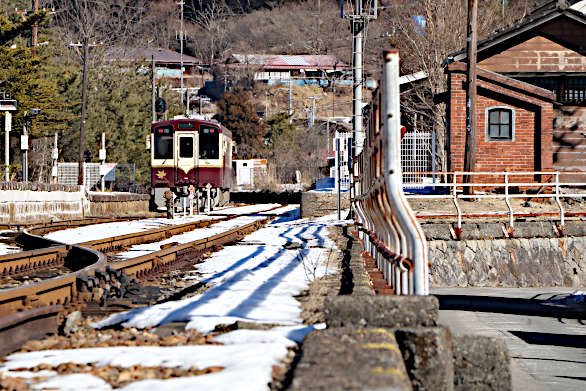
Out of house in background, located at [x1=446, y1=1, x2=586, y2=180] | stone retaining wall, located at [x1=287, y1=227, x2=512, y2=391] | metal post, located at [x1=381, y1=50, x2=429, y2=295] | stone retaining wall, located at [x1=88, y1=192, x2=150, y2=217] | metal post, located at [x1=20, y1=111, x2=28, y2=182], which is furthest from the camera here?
stone retaining wall, located at [x1=88, y1=192, x2=150, y2=217]

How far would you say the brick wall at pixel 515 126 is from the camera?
84.3 feet

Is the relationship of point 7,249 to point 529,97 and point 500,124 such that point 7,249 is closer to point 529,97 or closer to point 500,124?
point 500,124

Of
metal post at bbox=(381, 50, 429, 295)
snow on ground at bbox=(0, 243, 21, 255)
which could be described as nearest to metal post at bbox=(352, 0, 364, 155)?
snow on ground at bbox=(0, 243, 21, 255)

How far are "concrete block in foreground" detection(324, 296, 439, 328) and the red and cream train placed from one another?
23.4 meters

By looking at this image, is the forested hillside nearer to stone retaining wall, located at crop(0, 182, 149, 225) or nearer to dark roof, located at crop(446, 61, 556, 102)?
dark roof, located at crop(446, 61, 556, 102)

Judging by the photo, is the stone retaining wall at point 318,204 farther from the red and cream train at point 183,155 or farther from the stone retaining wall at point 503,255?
the stone retaining wall at point 503,255

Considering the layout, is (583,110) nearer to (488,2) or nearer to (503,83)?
(503,83)

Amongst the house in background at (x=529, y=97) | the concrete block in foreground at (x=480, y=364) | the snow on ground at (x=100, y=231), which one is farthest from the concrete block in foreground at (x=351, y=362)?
the house in background at (x=529, y=97)

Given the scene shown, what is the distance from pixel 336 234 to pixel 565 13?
15.0 m

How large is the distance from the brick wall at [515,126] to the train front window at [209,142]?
7.89 meters

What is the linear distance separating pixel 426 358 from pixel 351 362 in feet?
2.17

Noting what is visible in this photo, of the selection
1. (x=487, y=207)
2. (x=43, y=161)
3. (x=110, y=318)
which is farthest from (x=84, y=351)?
(x=43, y=161)

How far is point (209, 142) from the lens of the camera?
28.0 meters

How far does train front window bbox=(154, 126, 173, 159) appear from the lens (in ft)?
91.6
